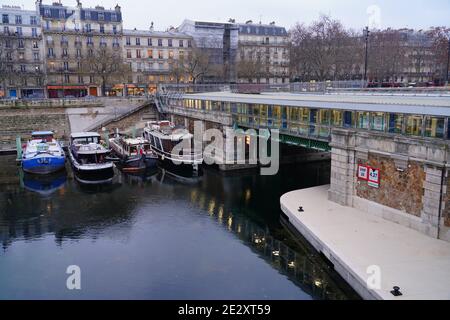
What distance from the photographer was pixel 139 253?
68.7 feet

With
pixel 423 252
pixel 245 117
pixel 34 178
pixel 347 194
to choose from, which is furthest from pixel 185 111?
pixel 423 252

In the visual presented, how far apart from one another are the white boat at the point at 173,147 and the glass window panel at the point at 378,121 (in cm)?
1920

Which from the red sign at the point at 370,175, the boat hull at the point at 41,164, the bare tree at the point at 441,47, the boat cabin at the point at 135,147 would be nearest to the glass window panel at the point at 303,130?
the red sign at the point at 370,175

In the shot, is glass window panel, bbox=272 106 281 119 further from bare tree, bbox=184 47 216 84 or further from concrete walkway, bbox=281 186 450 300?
bare tree, bbox=184 47 216 84

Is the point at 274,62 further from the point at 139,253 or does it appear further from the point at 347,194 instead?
the point at 139,253

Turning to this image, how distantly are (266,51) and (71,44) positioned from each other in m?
41.7

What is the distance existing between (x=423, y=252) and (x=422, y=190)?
3446 mm

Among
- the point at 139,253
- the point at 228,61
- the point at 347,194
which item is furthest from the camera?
the point at 228,61

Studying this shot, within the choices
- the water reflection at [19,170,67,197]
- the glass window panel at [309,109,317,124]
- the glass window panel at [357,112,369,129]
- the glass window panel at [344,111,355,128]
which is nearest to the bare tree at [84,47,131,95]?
the water reflection at [19,170,67,197]

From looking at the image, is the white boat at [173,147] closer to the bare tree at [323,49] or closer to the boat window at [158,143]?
the boat window at [158,143]

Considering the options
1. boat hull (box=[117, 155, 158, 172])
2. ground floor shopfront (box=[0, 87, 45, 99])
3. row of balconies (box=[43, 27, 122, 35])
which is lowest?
boat hull (box=[117, 155, 158, 172])

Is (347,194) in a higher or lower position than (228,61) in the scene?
lower

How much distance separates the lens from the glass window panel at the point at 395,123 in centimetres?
2127

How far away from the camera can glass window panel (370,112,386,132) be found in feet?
73.3
